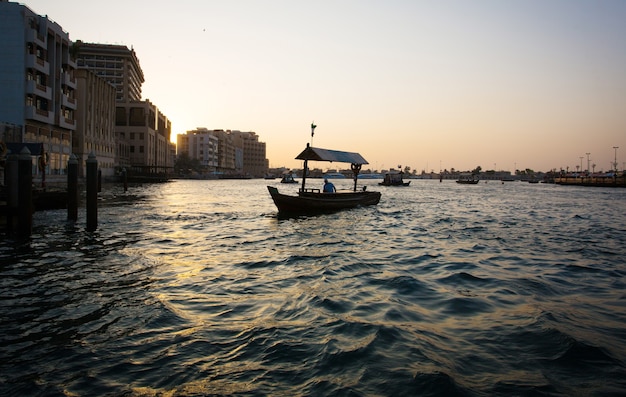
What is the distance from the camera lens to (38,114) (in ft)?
160

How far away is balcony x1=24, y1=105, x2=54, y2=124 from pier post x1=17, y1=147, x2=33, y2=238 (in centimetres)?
3960

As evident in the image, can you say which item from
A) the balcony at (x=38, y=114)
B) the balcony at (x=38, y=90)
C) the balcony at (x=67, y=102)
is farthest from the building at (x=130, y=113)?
the balcony at (x=38, y=90)

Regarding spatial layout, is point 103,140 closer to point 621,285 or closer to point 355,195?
point 355,195

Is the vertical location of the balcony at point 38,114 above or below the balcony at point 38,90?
below

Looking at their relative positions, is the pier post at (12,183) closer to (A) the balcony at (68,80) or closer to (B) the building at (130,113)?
(A) the balcony at (68,80)

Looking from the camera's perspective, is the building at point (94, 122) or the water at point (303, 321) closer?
the water at point (303, 321)

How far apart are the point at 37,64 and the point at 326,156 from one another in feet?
133

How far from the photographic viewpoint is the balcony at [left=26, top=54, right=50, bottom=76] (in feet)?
153

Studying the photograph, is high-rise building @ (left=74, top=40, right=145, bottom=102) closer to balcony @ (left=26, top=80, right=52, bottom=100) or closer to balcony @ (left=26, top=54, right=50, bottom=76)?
balcony @ (left=26, top=80, right=52, bottom=100)

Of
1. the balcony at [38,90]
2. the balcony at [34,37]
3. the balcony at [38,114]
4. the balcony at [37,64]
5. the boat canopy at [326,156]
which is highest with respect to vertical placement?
the balcony at [34,37]

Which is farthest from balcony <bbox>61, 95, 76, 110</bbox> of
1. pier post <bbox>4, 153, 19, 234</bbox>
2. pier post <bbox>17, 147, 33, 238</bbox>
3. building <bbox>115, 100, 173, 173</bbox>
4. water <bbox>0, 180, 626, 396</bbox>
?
water <bbox>0, 180, 626, 396</bbox>

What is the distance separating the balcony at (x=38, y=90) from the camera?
46688 millimetres

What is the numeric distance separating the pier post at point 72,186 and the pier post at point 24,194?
4042 millimetres

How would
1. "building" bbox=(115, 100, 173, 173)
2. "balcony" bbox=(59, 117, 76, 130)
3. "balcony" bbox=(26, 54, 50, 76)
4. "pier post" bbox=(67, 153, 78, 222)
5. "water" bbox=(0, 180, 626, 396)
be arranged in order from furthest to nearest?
1. "building" bbox=(115, 100, 173, 173)
2. "balcony" bbox=(59, 117, 76, 130)
3. "balcony" bbox=(26, 54, 50, 76)
4. "pier post" bbox=(67, 153, 78, 222)
5. "water" bbox=(0, 180, 626, 396)
